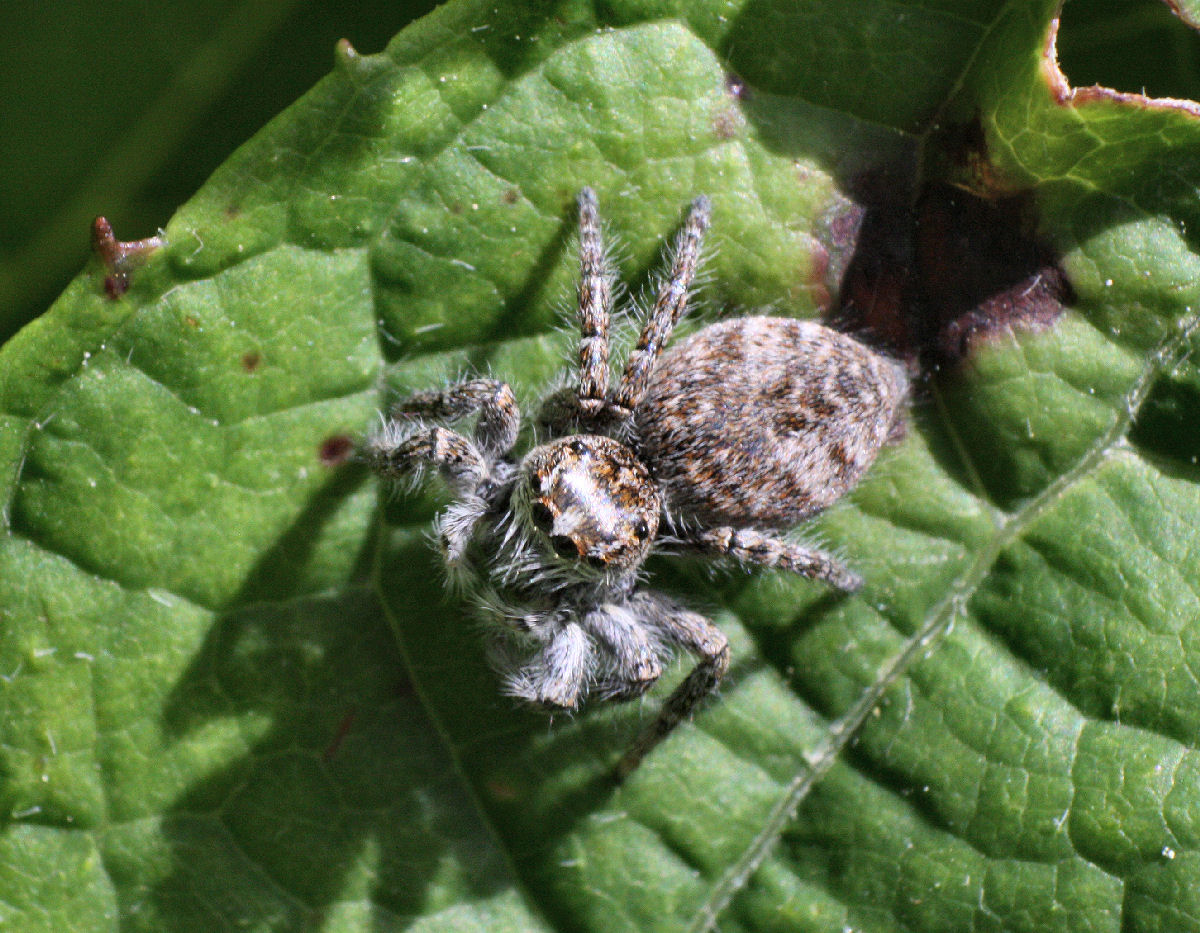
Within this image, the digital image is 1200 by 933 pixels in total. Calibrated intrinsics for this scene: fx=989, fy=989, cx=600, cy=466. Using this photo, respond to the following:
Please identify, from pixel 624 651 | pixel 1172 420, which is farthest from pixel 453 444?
pixel 1172 420

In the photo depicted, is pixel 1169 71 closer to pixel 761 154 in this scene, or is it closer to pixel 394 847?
pixel 761 154

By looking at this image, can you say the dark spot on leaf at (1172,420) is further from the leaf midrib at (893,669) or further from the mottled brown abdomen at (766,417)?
the mottled brown abdomen at (766,417)

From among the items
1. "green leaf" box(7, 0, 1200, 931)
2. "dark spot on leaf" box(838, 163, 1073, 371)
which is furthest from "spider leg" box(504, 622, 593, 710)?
"dark spot on leaf" box(838, 163, 1073, 371)

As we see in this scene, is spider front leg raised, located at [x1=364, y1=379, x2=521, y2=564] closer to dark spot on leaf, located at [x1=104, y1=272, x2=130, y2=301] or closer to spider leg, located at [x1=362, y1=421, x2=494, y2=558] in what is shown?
spider leg, located at [x1=362, y1=421, x2=494, y2=558]

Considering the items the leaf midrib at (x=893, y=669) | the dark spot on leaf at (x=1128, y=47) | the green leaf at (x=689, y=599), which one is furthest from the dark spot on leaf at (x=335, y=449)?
the dark spot on leaf at (x=1128, y=47)

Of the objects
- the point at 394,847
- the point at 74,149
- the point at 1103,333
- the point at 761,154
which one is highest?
the point at 74,149

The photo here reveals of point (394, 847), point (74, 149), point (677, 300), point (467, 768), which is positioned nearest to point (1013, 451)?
point (677, 300)
